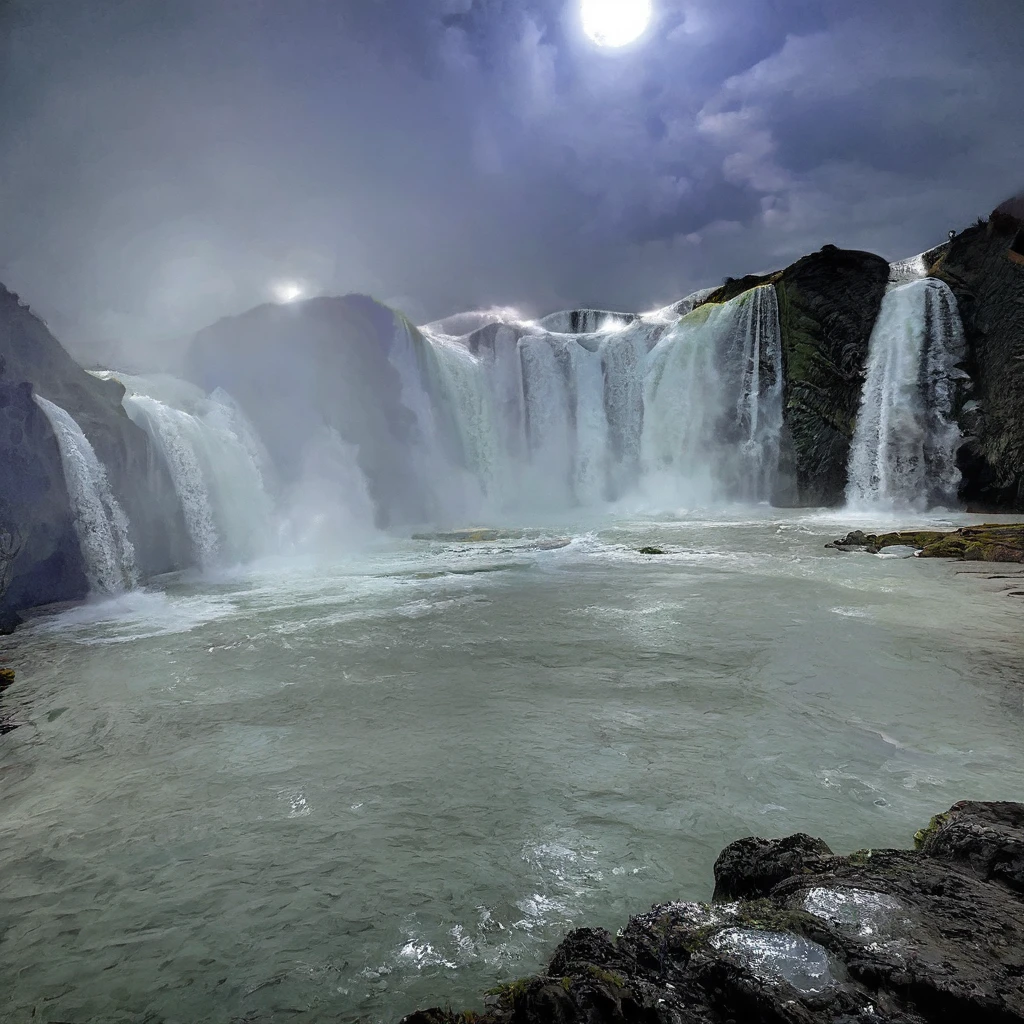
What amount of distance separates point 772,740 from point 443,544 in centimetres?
1320

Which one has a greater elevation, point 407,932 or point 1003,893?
point 1003,893

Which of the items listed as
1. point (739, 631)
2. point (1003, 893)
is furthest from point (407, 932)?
point (739, 631)

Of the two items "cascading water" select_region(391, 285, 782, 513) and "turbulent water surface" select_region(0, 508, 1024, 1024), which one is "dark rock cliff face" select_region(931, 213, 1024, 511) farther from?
"turbulent water surface" select_region(0, 508, 1024, 1024)

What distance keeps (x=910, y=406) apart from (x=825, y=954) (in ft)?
79.0

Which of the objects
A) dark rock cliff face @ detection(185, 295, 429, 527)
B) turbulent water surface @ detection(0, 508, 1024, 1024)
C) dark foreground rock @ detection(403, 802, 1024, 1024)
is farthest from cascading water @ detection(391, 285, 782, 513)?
dark foreground rock @ detection(403, 802, 1024, 1024)

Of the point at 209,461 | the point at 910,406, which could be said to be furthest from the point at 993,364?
the point at 209,461

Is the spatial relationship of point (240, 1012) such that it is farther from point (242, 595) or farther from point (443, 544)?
point (443, 544)

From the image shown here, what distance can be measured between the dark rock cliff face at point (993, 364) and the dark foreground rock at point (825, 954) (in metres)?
21.5

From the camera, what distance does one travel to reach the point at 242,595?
10375mm

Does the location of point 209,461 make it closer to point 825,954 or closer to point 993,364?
point 825,954

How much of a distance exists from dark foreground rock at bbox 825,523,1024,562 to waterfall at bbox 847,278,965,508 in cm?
832

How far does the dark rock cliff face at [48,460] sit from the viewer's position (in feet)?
32.6

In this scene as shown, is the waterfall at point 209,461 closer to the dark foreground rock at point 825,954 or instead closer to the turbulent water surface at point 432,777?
the turbulent water surface at point 432,777

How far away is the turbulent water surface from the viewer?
209cm
